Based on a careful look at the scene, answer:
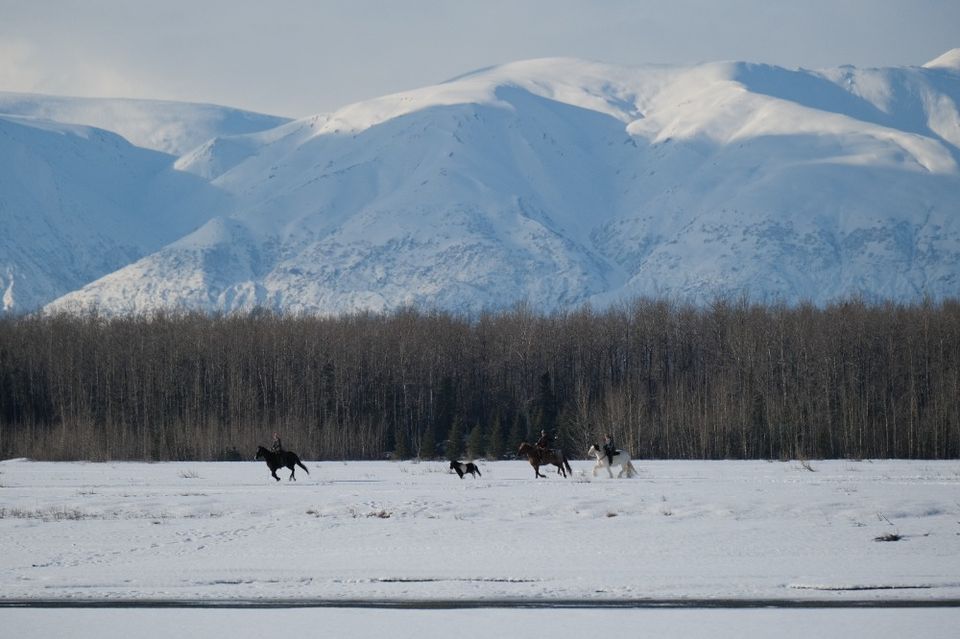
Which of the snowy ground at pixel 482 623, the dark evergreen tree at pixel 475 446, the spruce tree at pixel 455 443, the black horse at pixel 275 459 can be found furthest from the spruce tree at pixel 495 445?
the snowy ground at pixel 482 623

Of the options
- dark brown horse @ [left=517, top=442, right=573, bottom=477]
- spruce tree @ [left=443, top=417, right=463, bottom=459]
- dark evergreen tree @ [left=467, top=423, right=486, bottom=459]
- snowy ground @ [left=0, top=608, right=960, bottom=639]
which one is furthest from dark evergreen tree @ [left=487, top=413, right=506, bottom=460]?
snowy ground @ [left=0, top=608, right=960, bottom=639]

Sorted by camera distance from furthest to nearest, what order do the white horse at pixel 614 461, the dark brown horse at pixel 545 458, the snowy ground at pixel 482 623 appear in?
the dark brown horse at pixel 545 458
the white horse at pixel 614 461
the snowy ground at pixel 482 623

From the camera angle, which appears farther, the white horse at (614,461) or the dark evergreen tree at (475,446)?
the dark evergreen tree at (475,446)

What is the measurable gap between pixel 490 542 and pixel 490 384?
64.1 m

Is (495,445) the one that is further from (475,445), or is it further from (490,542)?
(490,542)

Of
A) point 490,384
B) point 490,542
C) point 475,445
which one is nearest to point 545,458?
point 490,542

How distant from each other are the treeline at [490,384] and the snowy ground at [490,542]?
2877cm

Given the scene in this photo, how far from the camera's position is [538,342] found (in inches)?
3686

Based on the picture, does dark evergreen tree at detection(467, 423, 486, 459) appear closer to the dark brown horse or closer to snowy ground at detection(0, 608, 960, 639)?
the dark brown horse

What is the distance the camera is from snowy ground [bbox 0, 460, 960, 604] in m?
21.6

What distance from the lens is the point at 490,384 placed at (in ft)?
299

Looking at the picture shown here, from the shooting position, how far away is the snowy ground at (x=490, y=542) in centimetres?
2161

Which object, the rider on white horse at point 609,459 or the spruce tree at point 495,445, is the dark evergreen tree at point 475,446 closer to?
the spruce tree at point 495,445

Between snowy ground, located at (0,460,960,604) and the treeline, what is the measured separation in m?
28.8
